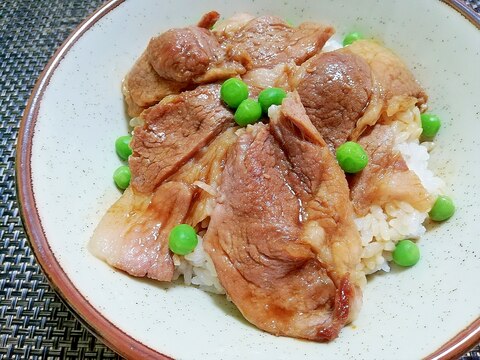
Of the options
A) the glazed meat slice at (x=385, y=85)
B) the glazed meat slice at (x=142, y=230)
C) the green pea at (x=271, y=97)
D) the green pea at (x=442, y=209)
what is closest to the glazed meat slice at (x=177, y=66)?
the green pea at (x=271, y=97)

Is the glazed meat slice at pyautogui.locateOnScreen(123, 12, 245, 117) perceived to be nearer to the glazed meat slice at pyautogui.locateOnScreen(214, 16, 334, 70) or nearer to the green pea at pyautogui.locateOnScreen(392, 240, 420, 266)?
the glazed meat slice at pyautogui.locateOnScreen(214, 16, 334, 70)

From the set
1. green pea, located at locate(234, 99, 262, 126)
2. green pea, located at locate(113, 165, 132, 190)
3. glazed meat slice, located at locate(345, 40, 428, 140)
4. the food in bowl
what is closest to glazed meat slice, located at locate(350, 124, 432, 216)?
the food in bowl

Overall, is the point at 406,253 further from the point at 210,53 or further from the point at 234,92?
the point at 210,53

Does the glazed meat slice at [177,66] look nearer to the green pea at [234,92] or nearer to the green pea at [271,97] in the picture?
the green pea at [234,92]

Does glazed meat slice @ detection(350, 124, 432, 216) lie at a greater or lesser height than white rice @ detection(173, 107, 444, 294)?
greater

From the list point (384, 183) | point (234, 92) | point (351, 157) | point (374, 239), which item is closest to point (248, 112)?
point (234, 92)

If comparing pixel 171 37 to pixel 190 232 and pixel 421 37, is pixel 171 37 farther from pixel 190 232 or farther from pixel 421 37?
pixel 421 37
